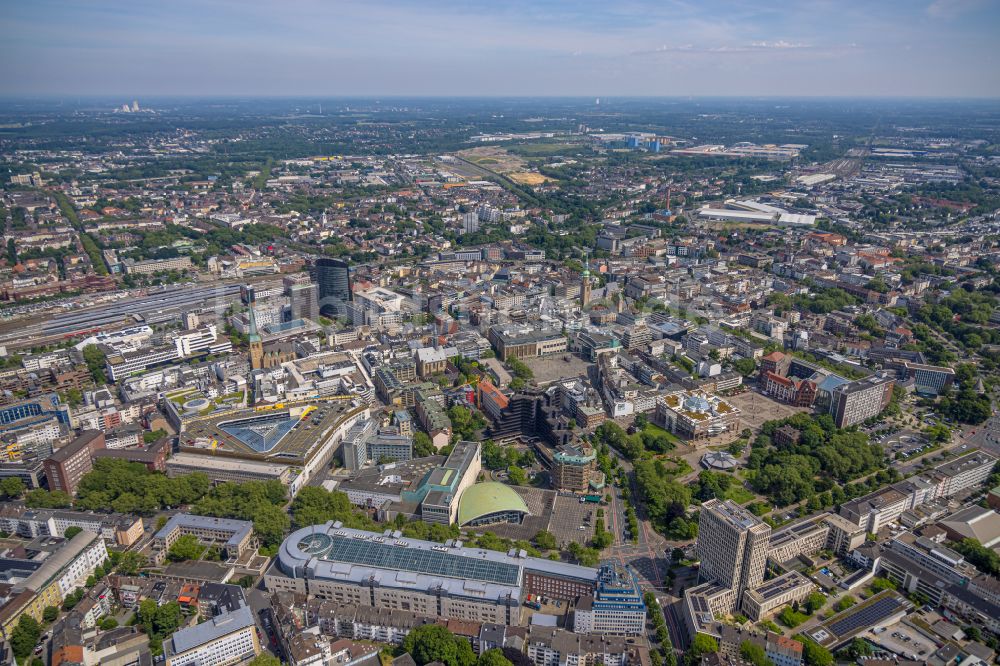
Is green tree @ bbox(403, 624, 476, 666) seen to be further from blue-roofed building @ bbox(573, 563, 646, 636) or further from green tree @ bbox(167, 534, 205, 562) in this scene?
green tree @ bbox(167, 534, 205, 562)

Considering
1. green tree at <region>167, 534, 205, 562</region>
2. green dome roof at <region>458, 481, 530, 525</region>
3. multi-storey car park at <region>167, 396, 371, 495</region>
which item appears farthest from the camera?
multi-storey car park at <region>167, 396, 371, 495</region>

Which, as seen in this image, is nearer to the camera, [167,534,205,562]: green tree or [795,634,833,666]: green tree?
[795,634,833,666]: green tree

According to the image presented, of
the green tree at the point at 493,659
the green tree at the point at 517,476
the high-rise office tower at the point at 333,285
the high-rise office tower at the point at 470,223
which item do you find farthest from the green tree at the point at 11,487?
the high-rise office tower at the point at 470,223

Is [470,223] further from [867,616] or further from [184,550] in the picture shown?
[867,616]

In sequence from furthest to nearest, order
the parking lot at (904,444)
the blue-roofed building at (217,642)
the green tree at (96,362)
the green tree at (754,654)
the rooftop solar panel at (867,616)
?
the green tree at (96,362) → the parking lot at (904,444) → the rooftop solar panel at (867,616) → the green tree at (754,654) → the blue-roofed building at (217,642)

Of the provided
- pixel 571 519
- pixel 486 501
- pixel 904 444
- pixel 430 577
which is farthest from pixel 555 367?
pixel 430 577

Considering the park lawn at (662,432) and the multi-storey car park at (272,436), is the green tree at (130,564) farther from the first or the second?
the park lawn at (662,432)

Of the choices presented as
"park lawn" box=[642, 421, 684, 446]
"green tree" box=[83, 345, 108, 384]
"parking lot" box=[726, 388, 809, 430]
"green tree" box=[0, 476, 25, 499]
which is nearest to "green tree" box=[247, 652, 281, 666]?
"green tree" box=[0, 476, 25, 499]

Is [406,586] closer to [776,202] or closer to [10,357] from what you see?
[10,357]
